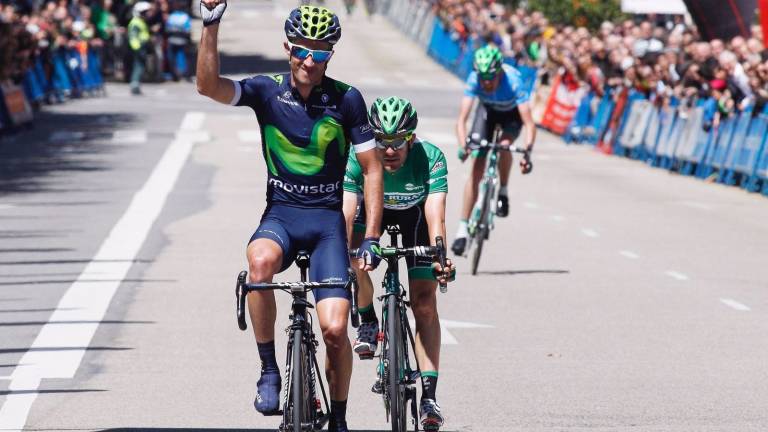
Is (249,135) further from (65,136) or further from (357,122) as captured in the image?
(357,122)

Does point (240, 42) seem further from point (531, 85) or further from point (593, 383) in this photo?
point (593, 383)

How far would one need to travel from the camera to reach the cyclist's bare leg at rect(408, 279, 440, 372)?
829cm

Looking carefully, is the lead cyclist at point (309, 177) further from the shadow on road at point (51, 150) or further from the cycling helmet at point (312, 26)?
the shadow on road at point (51, 150)

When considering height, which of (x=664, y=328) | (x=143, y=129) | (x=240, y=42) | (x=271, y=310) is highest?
(x=271, y=310)

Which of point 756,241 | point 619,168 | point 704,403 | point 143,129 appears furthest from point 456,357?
point 143,129

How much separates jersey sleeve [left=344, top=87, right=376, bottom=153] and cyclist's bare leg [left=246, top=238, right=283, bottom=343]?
24.7 inches

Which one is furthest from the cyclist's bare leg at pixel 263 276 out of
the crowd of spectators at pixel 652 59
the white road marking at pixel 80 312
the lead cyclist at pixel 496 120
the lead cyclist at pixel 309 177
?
the crowd of spectators at pixel 652 59

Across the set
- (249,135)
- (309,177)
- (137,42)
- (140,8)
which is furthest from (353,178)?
(140,8)

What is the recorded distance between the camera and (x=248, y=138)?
31.6 metres

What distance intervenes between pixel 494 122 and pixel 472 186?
0.61 metres

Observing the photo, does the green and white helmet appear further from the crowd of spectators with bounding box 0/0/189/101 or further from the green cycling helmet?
the crowd of spectators with bounding box 0/0/189/101

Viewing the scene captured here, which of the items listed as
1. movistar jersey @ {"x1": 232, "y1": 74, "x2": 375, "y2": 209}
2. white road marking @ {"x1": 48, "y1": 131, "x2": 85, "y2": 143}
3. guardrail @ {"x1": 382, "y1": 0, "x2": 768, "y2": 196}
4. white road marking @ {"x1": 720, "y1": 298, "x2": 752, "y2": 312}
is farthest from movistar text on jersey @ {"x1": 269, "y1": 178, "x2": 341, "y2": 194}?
white road marking @ {"x1": 48, "y1": 131, "x2": 85, "y2": 143}

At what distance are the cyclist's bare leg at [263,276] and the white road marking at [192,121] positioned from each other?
85.8 ft

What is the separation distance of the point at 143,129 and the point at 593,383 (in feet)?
77.8
